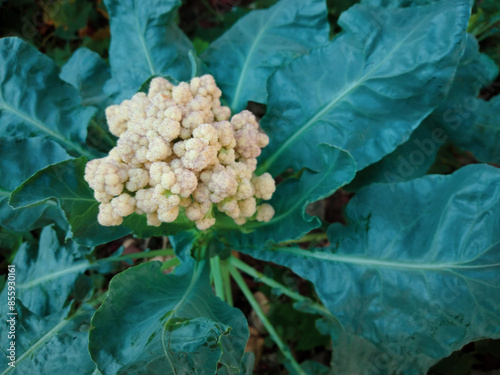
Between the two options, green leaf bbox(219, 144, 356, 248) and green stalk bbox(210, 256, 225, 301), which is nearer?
green leaf bbox(219, 144, 356, 248)

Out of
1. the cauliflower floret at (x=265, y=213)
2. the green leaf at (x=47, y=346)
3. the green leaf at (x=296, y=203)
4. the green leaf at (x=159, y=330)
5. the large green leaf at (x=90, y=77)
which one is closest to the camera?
the green leaf at (x=159, y=330)

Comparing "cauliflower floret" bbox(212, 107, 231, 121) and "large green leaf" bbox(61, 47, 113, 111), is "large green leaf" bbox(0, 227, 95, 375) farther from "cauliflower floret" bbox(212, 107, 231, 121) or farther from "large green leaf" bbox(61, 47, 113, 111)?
"cauliflower floret" bbox(212, 107, 231, 121)

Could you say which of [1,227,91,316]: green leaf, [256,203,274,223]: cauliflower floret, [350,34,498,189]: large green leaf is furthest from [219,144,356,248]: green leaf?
[1,227,91,316]: green leaf

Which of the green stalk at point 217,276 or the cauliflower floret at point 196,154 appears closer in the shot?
the cauliflower floret at point 196,154

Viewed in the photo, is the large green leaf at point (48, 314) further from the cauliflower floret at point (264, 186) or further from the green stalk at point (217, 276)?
the cauliflower floret at point (264, 186)

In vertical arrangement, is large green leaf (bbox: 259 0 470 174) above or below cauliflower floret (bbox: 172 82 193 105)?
below

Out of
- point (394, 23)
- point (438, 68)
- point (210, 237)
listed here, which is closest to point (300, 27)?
point (394, 23)

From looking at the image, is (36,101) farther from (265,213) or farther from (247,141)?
(265,213)

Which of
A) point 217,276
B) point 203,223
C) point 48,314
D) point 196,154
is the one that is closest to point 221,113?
point 196,154

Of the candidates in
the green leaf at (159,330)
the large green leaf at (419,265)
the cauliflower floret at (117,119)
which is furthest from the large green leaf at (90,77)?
the large green leaf at (419,265)
